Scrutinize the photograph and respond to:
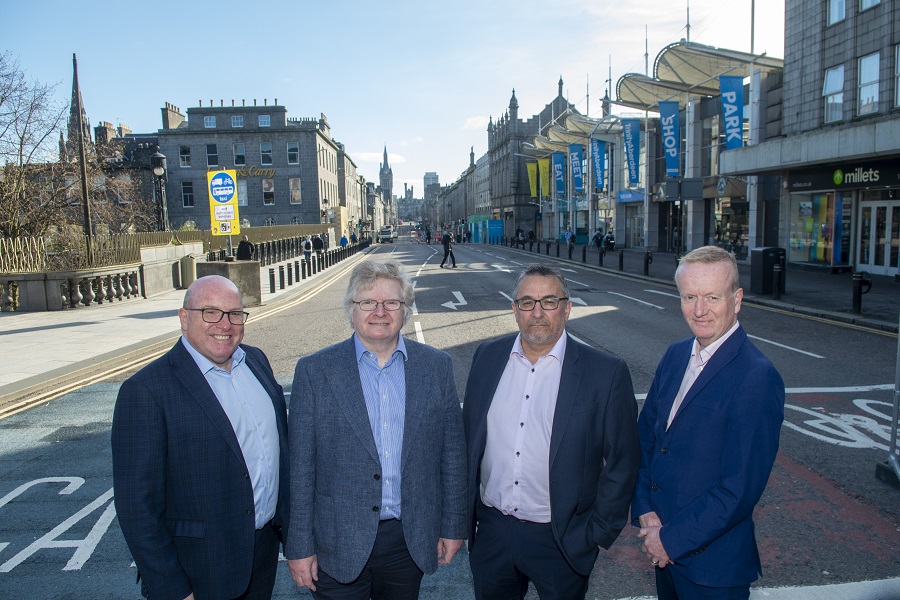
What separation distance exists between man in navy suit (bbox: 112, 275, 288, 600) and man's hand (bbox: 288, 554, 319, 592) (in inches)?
9.0

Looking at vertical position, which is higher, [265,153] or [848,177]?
[265,153]

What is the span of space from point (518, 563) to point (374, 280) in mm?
1450

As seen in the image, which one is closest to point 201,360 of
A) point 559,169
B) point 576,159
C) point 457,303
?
point 457,303

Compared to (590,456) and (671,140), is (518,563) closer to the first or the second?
(590,456)

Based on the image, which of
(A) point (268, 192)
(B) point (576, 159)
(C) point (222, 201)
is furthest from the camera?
(A) point (268, 192)

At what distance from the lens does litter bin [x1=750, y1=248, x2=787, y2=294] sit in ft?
55.4

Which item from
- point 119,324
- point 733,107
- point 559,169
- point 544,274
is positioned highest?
point 559,169

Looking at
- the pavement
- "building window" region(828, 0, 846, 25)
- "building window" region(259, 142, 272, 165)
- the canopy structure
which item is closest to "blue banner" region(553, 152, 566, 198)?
the canopy structure

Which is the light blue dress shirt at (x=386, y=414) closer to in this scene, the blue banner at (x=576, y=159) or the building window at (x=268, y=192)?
the blue banner at (x=576, y=159)

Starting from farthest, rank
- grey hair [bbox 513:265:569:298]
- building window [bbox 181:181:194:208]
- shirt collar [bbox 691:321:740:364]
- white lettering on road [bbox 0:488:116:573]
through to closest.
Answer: building window [bbox 181:181:194:208] < white lettering on road [bbox 0:488:116:573] < grey hair [bbox 513:265:569:298] < shirt collar [bbox 691:321:740:364]

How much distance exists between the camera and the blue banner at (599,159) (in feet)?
145

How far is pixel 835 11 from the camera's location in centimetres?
2198

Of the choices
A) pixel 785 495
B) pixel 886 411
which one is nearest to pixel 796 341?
pixel 886 411

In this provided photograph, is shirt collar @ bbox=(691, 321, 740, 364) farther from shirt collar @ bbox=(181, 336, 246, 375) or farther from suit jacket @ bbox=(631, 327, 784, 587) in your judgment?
shirt collar @ bbox=(181, 336, 246, 375)
